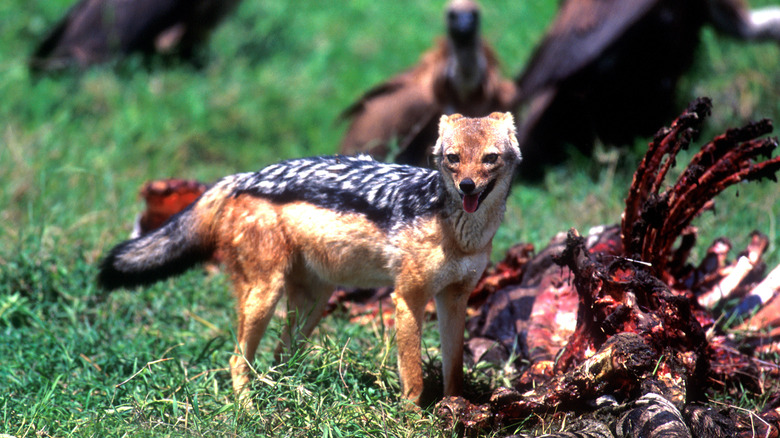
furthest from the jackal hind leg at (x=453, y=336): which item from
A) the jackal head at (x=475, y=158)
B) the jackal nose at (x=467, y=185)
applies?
the jackal nose at (x=467, y=185)

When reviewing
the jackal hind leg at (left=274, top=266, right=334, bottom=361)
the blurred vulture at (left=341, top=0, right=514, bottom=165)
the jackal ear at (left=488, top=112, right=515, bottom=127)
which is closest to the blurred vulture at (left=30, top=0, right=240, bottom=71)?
the blurred vulture at (left=341, top=0, right=514, bottom=165)

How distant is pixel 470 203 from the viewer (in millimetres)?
3385

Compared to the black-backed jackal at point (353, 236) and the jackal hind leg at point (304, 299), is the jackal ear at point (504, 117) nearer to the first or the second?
the black-backed jackal at point (353, 236)

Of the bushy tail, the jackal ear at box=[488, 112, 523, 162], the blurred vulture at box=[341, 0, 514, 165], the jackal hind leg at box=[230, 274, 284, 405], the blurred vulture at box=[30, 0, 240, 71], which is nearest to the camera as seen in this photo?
the jackal ear at box=[488, 112, 523, 162]

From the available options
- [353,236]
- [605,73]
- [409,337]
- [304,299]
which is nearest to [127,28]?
[605,73]

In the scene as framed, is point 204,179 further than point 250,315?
Yes

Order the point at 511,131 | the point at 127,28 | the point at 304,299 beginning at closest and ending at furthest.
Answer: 1. the point at 511,131
2. the point at 304,299
3. the point at 127,28

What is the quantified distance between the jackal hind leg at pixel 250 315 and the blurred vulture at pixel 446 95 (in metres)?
3.88

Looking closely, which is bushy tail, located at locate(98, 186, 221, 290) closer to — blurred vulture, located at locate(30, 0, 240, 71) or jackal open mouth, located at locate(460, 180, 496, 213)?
jackal open mouth, located at locate(460, 180, 496, 213)

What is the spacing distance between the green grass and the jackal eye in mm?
1092

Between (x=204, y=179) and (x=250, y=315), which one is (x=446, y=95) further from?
(x=250, y=315)

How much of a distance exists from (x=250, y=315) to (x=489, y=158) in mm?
1411

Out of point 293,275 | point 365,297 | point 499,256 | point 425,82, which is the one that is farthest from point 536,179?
point 293,275

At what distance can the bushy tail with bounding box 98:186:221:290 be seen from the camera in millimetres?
4047
